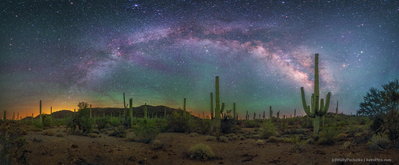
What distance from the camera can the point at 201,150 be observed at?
15953mm

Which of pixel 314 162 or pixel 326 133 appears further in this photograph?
pixel 326 133

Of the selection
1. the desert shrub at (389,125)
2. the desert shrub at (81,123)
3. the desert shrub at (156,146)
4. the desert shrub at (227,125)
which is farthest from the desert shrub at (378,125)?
the desert shrub at (81,123)

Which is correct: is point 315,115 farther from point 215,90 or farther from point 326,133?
point 215,90

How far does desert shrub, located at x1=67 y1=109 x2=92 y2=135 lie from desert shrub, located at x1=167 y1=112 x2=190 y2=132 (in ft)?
25.3

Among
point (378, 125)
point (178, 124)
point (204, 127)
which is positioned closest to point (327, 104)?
point (378, 125)

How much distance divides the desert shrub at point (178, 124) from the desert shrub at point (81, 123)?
25.3 ft

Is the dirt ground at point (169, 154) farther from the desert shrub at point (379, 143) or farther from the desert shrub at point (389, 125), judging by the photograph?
the desert shrub at point (389, 125)

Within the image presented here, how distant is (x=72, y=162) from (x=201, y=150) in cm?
676

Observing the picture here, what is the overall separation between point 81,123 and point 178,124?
8.78 m

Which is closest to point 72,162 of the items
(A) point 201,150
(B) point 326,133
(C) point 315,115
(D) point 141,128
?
(A) point 201,150

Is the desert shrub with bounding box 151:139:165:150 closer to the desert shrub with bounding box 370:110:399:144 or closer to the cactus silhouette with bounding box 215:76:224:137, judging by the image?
the cactus silhouette with bounding box 215:76:224:137

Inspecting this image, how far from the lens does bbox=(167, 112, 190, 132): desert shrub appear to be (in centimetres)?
2678

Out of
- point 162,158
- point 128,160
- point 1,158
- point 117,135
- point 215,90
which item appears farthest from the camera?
point 215,90

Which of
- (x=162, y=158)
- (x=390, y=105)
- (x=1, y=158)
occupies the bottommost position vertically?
(x=162, y=158)
